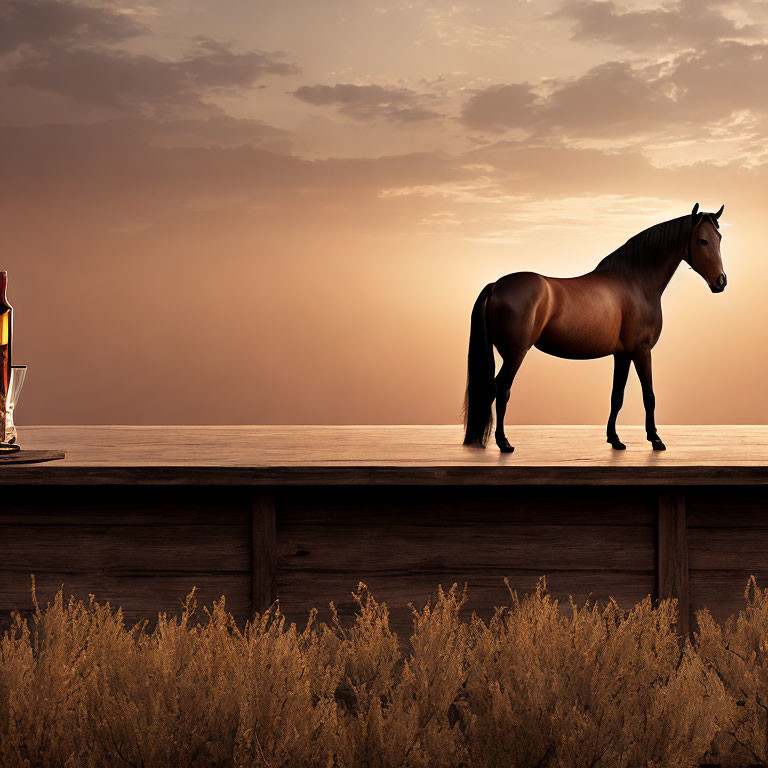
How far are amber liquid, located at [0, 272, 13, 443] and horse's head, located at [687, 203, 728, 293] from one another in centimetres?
297

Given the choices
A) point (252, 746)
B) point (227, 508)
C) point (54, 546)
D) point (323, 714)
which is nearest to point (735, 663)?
point (323, 714)

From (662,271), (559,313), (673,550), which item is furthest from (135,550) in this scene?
(662,271)

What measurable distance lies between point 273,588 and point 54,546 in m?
0.80

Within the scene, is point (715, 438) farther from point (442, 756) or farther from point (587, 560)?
point (442, 756)

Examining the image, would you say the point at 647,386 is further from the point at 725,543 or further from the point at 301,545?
the point at 301,545

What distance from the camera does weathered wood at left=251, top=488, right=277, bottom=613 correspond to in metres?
3.01

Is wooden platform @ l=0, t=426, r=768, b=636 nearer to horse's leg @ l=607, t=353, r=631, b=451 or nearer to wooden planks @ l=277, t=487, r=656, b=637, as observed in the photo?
wooden planks @ l=277, t=487, r=656, b=637

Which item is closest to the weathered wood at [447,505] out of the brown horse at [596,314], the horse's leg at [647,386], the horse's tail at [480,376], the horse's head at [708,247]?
the brown horse at [596,314]

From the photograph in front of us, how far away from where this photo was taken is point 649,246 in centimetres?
399

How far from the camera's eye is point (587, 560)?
3.08 m

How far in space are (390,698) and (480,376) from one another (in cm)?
167

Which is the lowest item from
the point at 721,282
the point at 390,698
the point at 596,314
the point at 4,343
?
the point at 390,698

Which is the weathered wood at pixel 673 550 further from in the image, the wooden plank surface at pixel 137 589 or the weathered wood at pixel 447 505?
the wooden plank surface at pixel 137 589

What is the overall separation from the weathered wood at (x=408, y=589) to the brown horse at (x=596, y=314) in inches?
30.3
